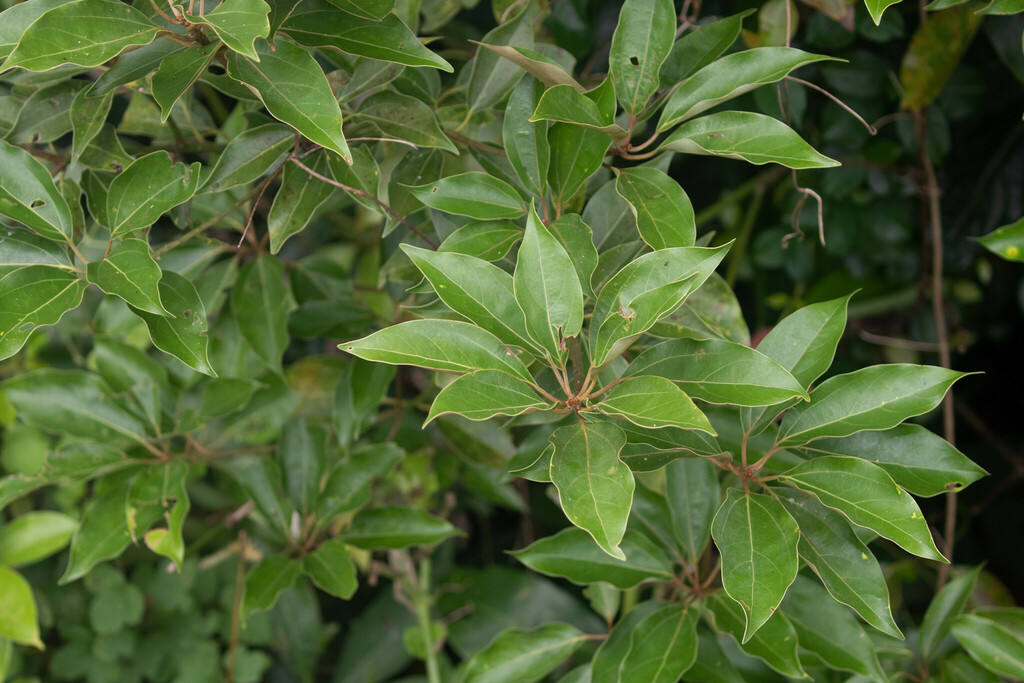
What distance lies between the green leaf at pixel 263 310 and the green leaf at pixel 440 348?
426 mm

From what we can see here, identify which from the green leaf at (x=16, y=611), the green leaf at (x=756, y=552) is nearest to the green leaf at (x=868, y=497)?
the green leaf at (x=756, y=552)

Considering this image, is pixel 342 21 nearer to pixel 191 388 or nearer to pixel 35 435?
pixel 191 388

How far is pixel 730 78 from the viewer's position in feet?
2.15

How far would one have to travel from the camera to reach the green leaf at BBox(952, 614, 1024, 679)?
80 cm

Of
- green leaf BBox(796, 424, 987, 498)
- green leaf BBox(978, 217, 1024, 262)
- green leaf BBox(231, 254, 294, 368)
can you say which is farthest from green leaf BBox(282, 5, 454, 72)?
green leaf BBox(978, 217, 1024, 262)

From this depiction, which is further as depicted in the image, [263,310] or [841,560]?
[263,310]

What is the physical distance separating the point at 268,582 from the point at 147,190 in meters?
0.48

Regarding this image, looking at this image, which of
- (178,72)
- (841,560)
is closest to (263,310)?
(178,72)

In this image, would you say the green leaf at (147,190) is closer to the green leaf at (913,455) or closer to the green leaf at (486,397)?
the green leaf at (486,397)

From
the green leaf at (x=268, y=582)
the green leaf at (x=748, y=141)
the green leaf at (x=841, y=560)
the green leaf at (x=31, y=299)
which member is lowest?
the green leaf at (x=268, y=582)

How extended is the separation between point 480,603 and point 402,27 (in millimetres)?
1029

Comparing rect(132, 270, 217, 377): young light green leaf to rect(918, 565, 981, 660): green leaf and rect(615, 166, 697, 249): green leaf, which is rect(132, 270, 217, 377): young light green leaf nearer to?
rect(615, 166, 697, 249): green leaf

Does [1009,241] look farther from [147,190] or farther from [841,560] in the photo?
[147,190]

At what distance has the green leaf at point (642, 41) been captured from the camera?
0.68 m
